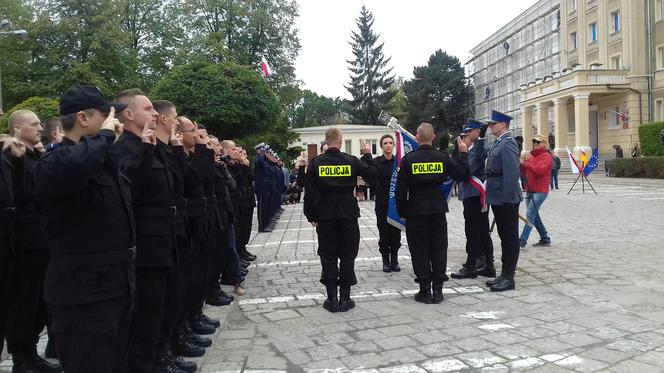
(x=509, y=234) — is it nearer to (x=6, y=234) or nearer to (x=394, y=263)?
(x=394, y=263)

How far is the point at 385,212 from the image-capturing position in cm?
878

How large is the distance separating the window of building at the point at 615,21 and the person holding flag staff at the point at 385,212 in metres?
38.5

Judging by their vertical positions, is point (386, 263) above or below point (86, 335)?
below

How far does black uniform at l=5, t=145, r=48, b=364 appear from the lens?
14.8 feet

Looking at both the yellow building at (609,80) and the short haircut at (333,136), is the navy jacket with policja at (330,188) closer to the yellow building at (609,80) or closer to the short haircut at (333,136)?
the short haircut at (333,136)

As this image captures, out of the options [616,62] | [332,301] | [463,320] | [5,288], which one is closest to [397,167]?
[332,301]

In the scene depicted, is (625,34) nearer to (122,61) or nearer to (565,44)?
(565,44)

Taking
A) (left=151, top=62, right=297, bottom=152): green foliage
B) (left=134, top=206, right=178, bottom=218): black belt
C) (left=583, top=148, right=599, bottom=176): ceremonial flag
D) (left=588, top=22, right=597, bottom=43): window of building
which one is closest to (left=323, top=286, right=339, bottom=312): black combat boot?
(left=134, top=206, right=178, bottom=218): black belt

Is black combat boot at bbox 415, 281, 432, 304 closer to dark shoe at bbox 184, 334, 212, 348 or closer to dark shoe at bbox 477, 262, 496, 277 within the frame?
dark shoe at bbox 477, 262, 496, 277

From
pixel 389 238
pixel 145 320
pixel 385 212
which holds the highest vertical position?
pixel 385 212

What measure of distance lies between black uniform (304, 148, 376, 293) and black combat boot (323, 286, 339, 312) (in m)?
0.07

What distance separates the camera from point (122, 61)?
35625mm

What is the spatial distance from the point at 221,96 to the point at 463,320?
34.7 feet

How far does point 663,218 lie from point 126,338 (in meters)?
A: 13.7
